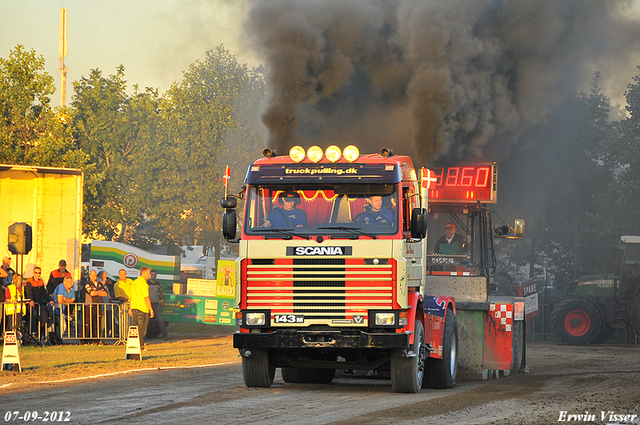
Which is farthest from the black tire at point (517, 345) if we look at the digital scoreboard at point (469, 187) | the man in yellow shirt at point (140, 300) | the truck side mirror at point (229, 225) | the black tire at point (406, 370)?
the man in yellow shirt at point (140, 300)

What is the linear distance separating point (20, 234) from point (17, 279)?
1.45m

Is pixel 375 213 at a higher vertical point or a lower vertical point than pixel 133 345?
higher

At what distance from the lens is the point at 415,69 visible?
19.2m

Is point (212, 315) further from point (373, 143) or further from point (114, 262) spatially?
point (373, 143)

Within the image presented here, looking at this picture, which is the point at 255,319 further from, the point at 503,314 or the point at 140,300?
the point at 140,300

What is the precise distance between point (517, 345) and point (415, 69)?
711 cm

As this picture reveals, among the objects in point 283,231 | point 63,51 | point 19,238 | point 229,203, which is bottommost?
point 283,231

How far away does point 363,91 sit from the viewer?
19.3m

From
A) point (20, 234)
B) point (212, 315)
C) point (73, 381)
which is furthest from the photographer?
point (212, 315)

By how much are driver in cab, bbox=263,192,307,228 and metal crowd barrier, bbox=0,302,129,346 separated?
925 centimetres

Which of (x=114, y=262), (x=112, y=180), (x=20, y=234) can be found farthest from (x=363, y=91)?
(x=112, y=180)

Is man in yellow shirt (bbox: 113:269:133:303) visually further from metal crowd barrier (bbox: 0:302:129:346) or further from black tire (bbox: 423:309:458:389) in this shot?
black tire (bbox: 423:309:458:389)

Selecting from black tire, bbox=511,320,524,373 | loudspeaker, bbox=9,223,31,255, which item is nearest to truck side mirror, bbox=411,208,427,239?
black tire, bbox=511,320,524,373

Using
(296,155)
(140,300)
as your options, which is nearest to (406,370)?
(296,155)
